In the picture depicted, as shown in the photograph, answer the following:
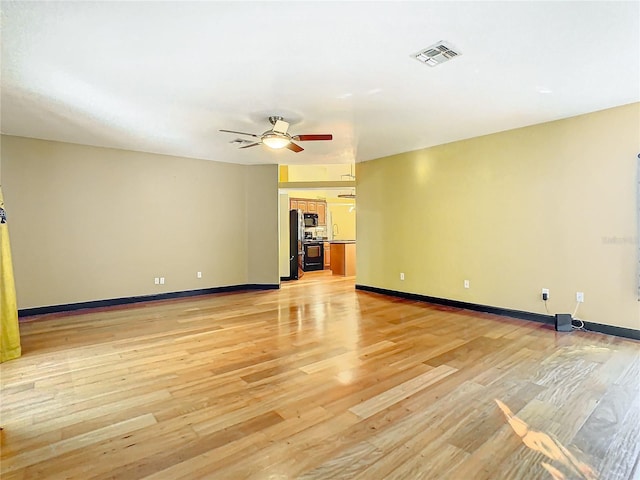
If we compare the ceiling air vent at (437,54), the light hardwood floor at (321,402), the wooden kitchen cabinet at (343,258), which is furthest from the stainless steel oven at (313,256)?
the ceiling air vent at (437,54)

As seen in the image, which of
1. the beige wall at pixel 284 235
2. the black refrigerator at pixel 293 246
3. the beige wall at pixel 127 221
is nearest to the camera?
the beige wall at pixel 127 221

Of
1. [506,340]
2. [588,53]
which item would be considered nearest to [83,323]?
[506,340]

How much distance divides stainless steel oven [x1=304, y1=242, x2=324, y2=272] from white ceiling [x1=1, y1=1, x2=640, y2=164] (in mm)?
5693

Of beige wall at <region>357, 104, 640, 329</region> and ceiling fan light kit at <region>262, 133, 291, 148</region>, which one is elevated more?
ceiling fan light kit at <region>262, 133, 291, 148</region>

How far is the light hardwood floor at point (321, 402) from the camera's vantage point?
180 centimetres

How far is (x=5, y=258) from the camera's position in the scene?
3.36 metres

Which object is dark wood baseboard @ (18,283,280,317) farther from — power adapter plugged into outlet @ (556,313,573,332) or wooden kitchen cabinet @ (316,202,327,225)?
power adapter plugged into outlet @ (556,313,573,332)

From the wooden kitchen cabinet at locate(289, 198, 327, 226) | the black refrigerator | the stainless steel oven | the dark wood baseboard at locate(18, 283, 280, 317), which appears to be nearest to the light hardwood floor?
the dark wood baseboard at locate(18, 283, 280, 317)

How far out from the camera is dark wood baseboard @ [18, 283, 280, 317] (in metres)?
5.04

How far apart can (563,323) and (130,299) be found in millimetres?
6518

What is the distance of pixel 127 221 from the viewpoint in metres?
5.79

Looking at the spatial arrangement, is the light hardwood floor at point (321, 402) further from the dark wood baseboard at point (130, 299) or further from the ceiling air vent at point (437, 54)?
the ceiling air vent at point (437, 54)

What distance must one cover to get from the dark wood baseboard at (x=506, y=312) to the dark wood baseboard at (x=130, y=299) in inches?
92.5

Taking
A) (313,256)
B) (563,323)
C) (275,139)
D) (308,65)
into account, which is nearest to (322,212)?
(313,256)
